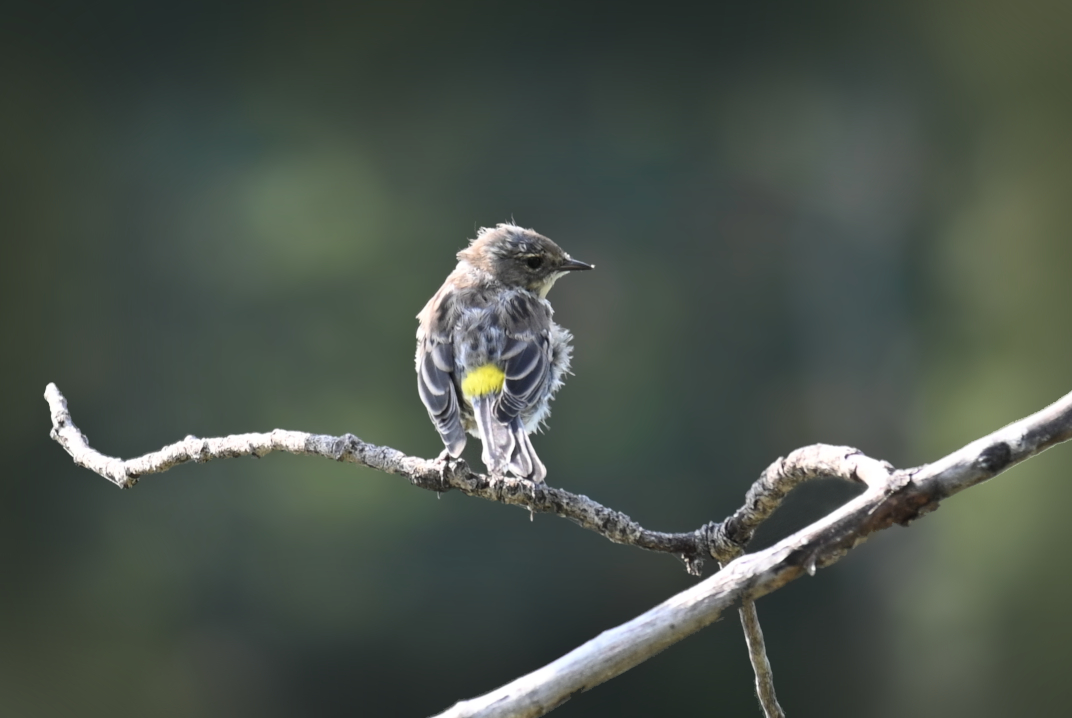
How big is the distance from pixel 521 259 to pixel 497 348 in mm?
970

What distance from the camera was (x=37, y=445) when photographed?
47.1 ft

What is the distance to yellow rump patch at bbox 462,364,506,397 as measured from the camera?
Answer: 489 cm

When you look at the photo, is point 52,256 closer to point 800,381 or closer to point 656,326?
point 656,326

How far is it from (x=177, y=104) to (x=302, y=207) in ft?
13.4

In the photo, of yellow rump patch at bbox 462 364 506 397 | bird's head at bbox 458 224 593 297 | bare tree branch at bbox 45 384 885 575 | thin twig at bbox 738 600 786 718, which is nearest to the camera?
bare tree branch at bbox 45 384 885 575

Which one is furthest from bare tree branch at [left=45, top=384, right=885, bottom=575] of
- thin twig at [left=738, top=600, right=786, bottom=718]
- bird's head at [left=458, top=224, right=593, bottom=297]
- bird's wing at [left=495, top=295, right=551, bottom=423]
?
bird's head at [left=458, top=224, right=593, bottom=297]

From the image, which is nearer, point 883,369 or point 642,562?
point 642,562

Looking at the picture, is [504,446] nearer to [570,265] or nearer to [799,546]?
[570,265]

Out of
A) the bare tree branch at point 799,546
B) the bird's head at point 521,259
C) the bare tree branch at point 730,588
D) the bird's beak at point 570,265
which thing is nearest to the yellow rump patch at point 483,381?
the bird's head at point 521,259

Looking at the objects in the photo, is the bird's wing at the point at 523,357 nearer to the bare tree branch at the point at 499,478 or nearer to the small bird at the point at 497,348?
the small bird at the point at 497,348

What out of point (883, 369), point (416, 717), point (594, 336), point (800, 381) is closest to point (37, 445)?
point (416, 717)

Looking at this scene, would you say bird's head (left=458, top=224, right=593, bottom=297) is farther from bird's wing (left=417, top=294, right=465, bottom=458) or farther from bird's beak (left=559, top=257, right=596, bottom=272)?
bird's wing (left=417, top=294, right=465, bottom=458)

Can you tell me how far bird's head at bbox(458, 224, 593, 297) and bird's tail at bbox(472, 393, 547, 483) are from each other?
1.21 meters

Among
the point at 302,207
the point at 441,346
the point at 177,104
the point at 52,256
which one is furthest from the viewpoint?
the point at 177,104
